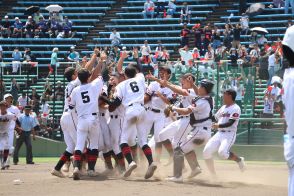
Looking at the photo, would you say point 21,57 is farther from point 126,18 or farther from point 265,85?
point 265,85

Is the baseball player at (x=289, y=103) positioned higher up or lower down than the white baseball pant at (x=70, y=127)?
higher up

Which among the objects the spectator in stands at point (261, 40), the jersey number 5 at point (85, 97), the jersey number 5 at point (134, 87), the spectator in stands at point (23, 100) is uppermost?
the spectator in stands at point (261, 40)

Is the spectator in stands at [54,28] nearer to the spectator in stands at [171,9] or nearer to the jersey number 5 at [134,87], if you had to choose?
the spectator in stands at [171,9]

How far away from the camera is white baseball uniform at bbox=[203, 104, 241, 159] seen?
15.4 meters

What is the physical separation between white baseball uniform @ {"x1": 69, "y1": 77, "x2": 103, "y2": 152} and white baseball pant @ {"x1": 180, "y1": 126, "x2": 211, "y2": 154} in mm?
1677

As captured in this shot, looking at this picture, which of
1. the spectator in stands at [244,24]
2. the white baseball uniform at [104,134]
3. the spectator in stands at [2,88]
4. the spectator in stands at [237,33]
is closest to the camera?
the white baseball uniform at [104,134]

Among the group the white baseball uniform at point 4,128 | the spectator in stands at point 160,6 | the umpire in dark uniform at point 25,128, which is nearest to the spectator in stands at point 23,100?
the umpire in dark uniform at point 25,128

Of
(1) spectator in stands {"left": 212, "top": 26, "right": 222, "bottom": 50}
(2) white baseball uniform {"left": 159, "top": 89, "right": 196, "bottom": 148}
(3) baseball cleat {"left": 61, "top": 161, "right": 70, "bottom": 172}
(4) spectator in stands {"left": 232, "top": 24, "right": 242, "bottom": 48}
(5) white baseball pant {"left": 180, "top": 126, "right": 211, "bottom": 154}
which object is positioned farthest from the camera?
(1) spectator in stands {"left": 212, "top": 26, "right": 222, "bottom": 50}

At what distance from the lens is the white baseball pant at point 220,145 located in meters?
15.4

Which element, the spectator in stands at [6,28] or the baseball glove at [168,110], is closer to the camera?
the baseball glove at [168,110]

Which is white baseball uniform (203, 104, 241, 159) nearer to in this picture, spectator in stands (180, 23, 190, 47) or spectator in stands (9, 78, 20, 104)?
spectator in stands (9, 78, 20, 104)

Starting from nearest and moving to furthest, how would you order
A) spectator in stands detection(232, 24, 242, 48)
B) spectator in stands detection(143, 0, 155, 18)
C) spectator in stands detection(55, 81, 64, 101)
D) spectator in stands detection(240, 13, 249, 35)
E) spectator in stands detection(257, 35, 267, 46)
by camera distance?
spectator in stands detection(55, 81, 64, 101), spectator in stands detection(257, 35, 267, 46), spectator in stands detection(232, 24, 242, 48), spectator in stands detection(240, 13, 249, 35), spectator in stands detection(143, 0, 155, 18)

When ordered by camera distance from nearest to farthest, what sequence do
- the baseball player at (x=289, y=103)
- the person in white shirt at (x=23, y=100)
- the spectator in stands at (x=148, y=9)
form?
the baseball player at (x=289, y=103) < the person in white shirt at (x=23, y=100) < the spectator in stands at (x=148, y=9)

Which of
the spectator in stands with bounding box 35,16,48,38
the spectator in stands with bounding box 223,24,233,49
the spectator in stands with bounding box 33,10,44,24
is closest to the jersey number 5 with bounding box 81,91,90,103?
the spectator in stands with bounding box 223,24,233,49
